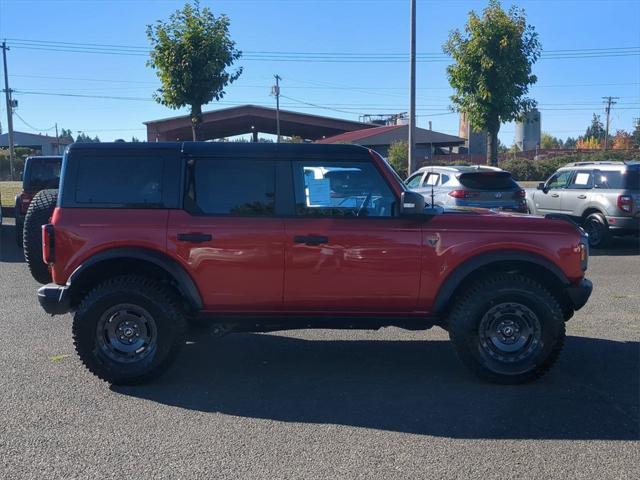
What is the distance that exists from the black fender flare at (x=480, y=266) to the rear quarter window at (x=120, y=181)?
2.47 meters

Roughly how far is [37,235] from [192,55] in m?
Answer: 10.4

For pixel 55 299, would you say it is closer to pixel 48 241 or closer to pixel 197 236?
pixel 48 241

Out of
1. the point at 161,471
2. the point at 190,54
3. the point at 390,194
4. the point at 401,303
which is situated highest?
the point at 190,54

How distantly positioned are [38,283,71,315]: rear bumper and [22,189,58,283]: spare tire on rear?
70 centimetres

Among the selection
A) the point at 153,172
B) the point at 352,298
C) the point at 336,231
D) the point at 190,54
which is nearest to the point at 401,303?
the point at 352,298

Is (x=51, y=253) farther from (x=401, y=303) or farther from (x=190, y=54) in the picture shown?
(x=190, y=54)

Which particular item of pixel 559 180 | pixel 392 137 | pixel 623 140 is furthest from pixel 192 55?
pixel 623 140

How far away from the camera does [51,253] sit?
5.16 metres

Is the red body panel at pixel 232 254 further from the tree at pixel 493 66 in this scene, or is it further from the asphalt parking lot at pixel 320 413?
the tree at pixel 493 66

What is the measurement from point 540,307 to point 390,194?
5.06ft

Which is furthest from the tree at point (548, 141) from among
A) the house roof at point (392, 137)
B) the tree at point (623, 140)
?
the house roof at point (392, 137)

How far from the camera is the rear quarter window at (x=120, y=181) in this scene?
5.26 m

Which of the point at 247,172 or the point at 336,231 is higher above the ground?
the point at 247,172

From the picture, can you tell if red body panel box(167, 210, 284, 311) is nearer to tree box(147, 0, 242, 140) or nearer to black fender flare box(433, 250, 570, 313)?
black fender flare box(433, 250, 570, 313)
